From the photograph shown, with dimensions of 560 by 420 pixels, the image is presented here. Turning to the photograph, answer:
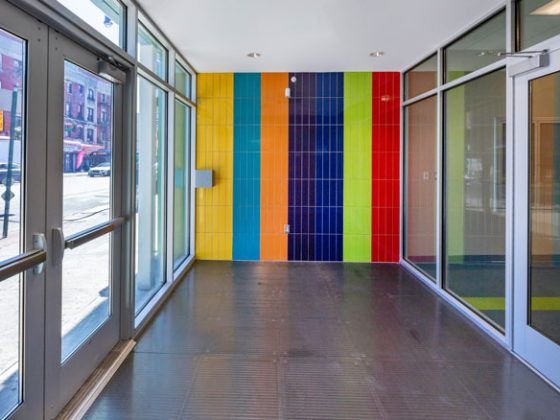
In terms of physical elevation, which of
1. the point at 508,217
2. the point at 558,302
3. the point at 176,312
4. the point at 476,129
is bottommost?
the point at 176,312

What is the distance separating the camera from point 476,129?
132 inches

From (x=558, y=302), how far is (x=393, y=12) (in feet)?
8.33

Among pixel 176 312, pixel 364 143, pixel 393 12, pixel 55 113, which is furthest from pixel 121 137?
pixel 364 143

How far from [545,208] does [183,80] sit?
4.07 metres

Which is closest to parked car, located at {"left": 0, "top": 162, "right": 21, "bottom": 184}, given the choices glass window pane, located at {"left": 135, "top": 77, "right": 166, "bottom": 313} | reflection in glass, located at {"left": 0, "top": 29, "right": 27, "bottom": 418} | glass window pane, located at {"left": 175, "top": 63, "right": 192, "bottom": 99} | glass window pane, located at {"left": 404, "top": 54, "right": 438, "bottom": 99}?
reflection in glass, located at {"left": 0, "top": 29, "right": 27, "bottom": 418}

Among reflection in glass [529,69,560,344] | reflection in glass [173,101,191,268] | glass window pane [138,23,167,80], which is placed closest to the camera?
reflection in glass [529,69,560,344]

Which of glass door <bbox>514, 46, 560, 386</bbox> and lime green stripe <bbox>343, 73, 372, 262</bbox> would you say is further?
lime green stripe <bbox>343, 73, 372, 262</bbox>

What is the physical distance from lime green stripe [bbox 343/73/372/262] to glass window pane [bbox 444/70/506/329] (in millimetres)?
1468

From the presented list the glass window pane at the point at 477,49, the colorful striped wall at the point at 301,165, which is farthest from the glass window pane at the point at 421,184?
the glass window pane at the point at 477,49

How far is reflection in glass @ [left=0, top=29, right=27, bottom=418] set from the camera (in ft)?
5.21

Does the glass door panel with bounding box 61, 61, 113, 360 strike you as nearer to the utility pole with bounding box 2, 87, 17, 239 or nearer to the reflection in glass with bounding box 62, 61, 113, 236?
the reflection in glass with bounding box 62, 61, 113, 236

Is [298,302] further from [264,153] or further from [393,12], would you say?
[393,12]

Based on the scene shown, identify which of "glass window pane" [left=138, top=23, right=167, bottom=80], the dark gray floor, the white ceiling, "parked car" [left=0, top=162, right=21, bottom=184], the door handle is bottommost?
the dark gray floor

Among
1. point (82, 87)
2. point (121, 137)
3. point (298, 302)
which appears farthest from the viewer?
point (298, 302)
